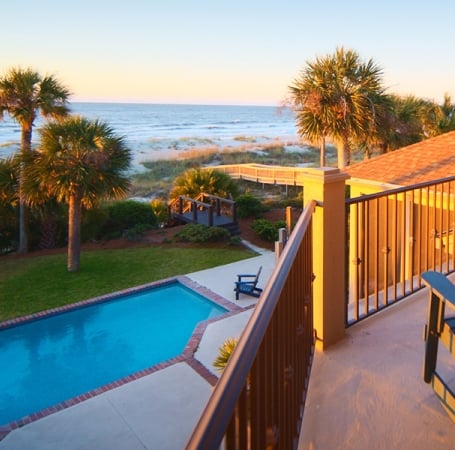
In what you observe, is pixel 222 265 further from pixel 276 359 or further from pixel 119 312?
pixel 276 359

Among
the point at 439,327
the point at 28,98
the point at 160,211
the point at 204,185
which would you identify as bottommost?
the point at 160,211

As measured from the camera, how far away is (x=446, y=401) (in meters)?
2.37

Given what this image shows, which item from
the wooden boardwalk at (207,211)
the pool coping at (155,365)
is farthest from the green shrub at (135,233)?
the pool coping at (155,365)

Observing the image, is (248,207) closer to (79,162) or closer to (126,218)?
(126,218)

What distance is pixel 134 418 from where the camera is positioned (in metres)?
6.35

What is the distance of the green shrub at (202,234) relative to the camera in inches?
629

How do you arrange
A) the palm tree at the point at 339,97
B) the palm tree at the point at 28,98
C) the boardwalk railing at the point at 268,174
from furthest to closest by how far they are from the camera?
1. the boardwalk railing at the point at 268,174
2. the palm tree at the point at 339,97
3. the palm tree at the point at 28,98

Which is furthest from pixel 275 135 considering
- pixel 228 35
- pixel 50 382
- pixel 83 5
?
pixel 50 382

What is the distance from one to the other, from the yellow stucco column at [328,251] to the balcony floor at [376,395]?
0.15 meters

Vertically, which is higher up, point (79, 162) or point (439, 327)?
point (79, 162)

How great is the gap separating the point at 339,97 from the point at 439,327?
1746 cm

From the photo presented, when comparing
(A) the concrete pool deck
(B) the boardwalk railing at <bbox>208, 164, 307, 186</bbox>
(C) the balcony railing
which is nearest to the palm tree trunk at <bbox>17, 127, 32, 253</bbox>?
(A) the concrete pool deck

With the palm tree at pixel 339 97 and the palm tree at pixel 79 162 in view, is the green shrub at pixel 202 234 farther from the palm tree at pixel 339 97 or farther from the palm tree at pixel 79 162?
the palm tree at pixel 339 97

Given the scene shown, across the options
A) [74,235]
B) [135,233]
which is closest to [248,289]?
[74,235]
